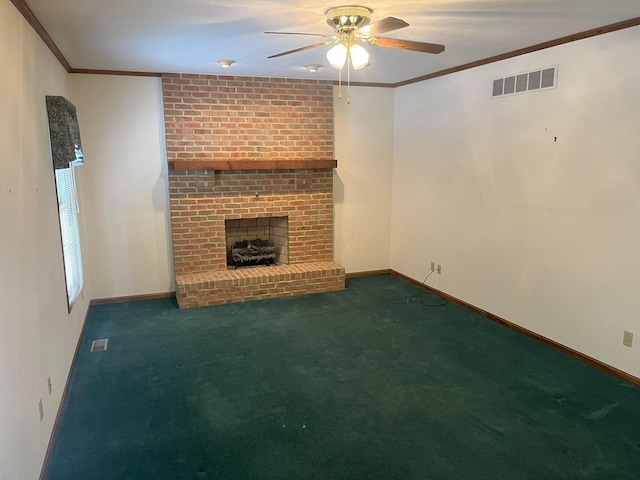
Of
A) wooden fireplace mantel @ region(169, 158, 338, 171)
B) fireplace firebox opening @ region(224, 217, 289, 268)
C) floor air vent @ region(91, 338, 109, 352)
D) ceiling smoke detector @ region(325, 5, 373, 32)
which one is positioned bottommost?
floor air vent @ region(91, 338, 109, 352)

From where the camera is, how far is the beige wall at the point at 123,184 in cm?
459

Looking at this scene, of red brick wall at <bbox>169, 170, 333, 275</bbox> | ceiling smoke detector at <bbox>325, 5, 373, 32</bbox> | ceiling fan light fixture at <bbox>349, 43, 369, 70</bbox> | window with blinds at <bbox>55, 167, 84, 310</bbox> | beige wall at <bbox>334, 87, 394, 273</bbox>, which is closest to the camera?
ceiling smoke detector at <bbox>325, 5, 373, 32</bbox>

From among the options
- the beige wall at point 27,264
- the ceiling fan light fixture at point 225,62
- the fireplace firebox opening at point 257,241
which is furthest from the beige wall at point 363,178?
the beige wall at point 27,264

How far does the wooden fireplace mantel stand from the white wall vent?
201 cm

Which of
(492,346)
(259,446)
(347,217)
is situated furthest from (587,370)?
(347,217)

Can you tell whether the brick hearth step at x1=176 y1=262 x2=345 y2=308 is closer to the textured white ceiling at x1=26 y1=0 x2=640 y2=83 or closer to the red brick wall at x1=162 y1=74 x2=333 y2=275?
the red brick wall at x1=162 y1=74 x2=333 y2=275

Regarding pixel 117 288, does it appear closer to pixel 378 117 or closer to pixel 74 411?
pixel 74 411

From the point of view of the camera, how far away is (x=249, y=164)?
4.93 metres

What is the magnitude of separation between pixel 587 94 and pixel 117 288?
15.9 feet

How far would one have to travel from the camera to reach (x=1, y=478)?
1.63m

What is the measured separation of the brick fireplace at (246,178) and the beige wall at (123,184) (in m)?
0.19

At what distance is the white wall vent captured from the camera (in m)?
3.51

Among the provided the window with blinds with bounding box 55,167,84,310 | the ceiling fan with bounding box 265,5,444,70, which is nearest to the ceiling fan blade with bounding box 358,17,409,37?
the ceiling fan with bounding box 265,5,444,70

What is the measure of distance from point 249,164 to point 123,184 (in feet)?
4.50
